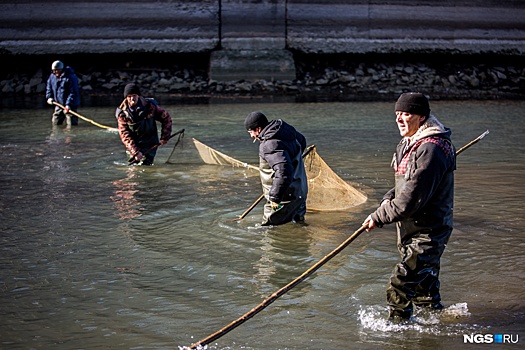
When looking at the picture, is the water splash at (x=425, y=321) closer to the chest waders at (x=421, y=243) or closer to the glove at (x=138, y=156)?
the chest waders at (x=421, y=243)

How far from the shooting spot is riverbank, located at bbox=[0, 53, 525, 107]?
1964 cm

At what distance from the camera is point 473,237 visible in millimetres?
7102

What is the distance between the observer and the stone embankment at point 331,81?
1977 centimetres

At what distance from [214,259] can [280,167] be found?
1059mm

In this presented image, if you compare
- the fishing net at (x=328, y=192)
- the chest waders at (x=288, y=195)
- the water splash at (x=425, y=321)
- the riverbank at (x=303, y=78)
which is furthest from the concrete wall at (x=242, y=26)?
the water splash at (x=425, y=321)

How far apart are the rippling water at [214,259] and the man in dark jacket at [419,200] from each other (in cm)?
42

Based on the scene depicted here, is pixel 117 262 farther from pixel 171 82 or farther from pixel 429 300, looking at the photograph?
pixel 171 82

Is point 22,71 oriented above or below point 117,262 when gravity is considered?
above

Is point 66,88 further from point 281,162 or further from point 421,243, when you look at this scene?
point 421,243

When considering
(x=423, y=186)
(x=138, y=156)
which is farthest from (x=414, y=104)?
(x=138, y=156)

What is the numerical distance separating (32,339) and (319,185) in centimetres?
422

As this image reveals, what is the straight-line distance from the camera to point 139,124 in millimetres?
10508

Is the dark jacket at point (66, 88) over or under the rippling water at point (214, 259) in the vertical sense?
over

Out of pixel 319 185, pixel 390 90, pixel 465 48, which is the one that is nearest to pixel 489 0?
pixel 465 48
